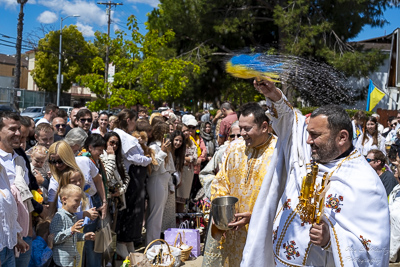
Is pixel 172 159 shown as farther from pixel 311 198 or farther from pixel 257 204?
pixel 311 198

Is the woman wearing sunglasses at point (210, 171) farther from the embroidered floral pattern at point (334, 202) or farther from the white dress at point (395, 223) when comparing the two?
the embroidered floral pattern at point (334, 202)

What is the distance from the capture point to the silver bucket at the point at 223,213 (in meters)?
3.97

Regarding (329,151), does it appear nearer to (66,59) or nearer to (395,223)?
(395,223)

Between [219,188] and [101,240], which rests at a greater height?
[219,188]

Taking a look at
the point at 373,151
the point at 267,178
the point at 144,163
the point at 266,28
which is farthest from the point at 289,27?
the point at 267,178

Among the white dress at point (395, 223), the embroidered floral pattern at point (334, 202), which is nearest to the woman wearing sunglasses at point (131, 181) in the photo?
the white dress at point (395, 223)

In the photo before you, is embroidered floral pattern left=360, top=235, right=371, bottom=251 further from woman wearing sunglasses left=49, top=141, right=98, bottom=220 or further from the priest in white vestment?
woman wearing sunglasses left=49, top=141, right=98, bottom=220

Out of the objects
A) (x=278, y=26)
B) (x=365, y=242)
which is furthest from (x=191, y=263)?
(x=278, y=26)

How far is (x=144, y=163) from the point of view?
6.86m

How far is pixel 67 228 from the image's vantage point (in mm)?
4766

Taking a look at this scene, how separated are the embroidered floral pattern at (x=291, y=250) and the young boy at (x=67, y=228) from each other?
2.33 m

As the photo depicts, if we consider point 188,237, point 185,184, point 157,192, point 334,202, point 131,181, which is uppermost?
point 334,202

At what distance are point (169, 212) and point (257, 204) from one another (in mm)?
4726

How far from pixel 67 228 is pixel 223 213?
173 centimetres
